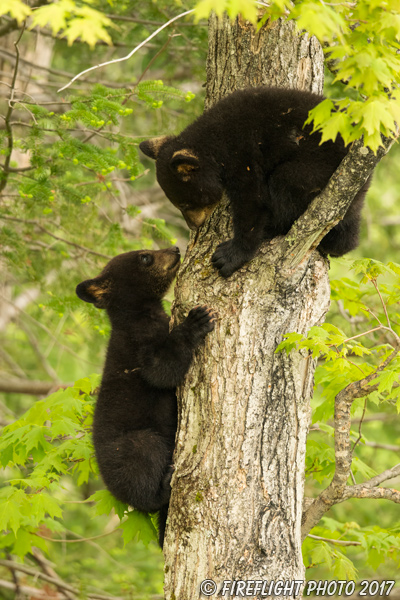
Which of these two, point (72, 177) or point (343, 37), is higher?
point (343, 37)

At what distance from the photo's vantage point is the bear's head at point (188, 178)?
14.1 feet

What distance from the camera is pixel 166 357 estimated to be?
3.77 metres

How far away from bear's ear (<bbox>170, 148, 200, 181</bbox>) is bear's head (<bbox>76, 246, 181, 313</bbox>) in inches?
27.1

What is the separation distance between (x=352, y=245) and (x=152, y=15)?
4.47 meters

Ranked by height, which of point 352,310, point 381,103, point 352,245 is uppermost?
point 381,103

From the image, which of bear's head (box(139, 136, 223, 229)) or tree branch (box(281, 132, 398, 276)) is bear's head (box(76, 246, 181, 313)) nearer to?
bear's head (box(139, 136, 223, 229))

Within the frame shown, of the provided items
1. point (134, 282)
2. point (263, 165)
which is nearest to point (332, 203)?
point (263, 165)

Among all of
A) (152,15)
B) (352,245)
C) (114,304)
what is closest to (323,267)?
(352,245)

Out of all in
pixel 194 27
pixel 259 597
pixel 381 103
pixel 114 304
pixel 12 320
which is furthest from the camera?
pixel 12 320

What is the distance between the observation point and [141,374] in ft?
13.7

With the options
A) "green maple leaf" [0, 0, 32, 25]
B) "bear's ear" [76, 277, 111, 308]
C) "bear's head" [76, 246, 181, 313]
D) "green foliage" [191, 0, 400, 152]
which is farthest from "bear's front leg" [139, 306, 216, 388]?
"green maple leaf" [0, 0, 32, 25]

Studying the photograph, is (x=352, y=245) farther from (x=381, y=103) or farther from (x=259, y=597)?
(x=259, y=597)

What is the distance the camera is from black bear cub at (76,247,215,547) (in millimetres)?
3789

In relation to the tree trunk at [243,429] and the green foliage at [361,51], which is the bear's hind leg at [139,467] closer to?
the tree trunk at [243,429]
